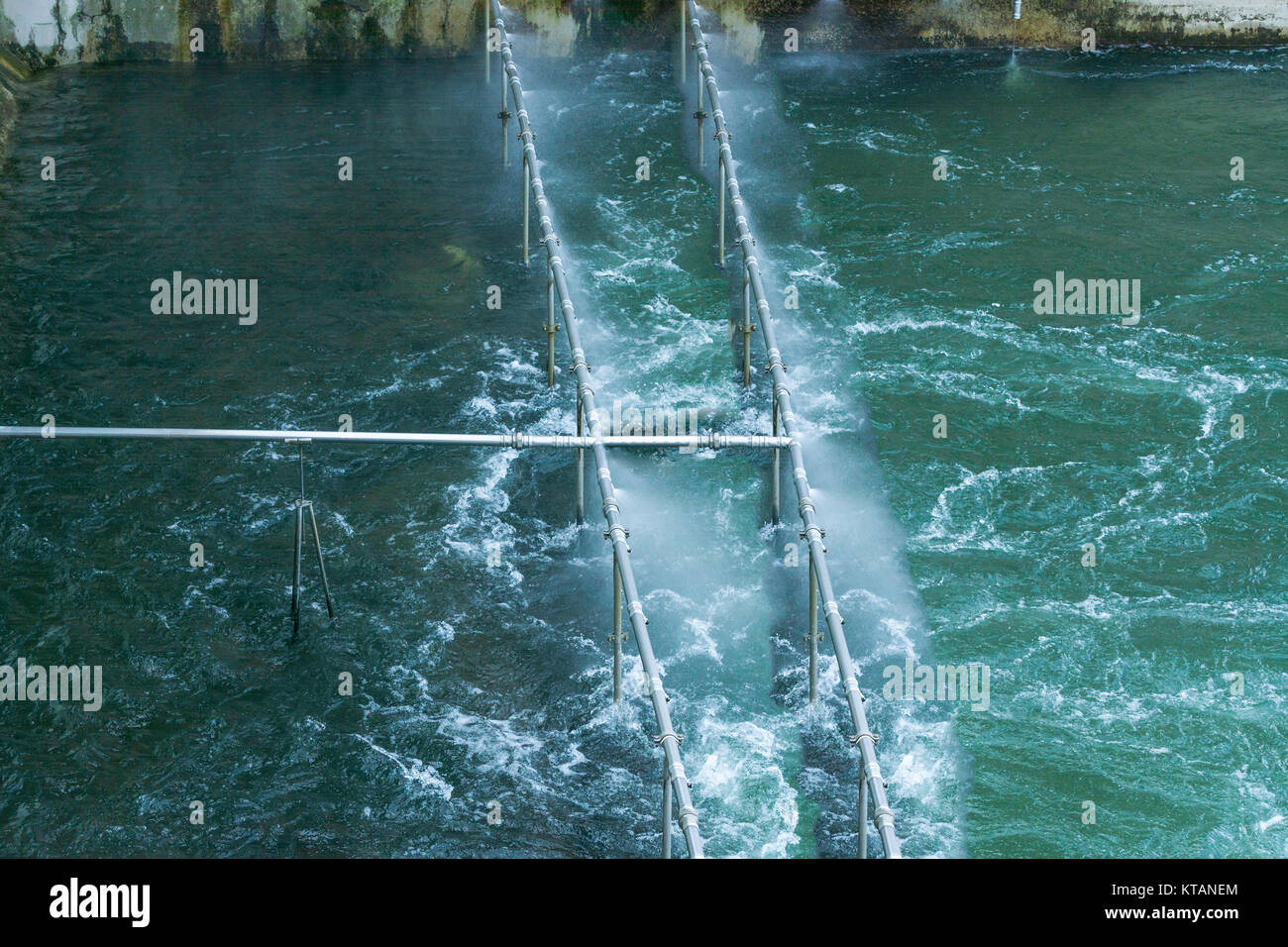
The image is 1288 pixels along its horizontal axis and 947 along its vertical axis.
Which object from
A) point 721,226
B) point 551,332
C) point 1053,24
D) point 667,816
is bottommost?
point 667,816

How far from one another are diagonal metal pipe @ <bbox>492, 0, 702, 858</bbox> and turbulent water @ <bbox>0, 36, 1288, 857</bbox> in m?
1.62

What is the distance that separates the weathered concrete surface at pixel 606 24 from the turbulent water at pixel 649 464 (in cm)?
72

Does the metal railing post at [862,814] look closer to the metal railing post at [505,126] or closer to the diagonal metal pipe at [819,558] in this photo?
the diagonal metal pipe at [819,558]

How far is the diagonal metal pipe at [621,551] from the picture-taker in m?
15.6

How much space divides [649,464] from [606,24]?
15.0 meters

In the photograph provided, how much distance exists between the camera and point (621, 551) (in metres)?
18.6

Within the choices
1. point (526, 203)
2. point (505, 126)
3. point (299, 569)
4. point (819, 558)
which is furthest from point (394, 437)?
point (505, 126)

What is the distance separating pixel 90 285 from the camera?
27531mm

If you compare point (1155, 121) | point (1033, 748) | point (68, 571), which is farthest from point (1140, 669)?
point (1155, 121)

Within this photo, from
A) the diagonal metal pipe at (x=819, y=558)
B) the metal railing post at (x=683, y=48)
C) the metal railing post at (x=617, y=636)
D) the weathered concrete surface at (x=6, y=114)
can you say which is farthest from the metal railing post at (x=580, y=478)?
the weathered concrete surface at (x=6, y=114)

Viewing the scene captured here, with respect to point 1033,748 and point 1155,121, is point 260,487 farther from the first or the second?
point 1155,121

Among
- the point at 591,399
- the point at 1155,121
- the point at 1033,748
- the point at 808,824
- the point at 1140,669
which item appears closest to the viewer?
the point at 808,824

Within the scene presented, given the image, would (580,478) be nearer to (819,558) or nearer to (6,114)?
(819,558)

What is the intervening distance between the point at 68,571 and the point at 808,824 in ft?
32.3
